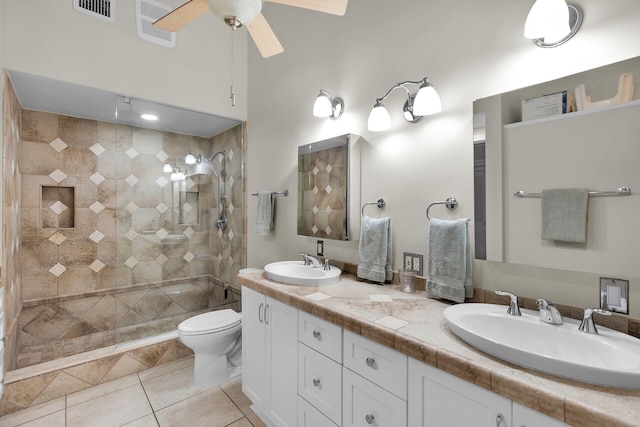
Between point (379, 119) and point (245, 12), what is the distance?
35.6 inches

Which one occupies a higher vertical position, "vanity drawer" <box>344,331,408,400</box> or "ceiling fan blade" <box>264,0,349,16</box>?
"ceiling fan blade" <box>264,0,349,16</box>

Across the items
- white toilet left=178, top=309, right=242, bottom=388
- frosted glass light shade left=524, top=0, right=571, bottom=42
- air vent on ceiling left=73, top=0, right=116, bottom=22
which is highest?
air vent on ceiling left=73, top=0, right=116, bottom=22

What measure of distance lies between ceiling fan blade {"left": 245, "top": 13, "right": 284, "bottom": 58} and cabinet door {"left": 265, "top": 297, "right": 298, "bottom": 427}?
1.41 metres

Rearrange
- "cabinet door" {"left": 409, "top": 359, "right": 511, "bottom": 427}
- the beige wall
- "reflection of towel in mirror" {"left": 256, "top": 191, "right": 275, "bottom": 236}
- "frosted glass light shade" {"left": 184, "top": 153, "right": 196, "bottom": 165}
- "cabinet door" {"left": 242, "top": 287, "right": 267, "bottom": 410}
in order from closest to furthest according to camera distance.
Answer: "cabinet door" {"left": 409, "top": 359, "right": 511, "bottom": 427}, the beige wall, "cabinet door" {"left": 242, "top": 287, "right": 267, "bottom": 410}, "reflection of towel in mirror" {"left": 256, "top": 191, "right": 275, "bottom": 236}, "frosted glass light shade" {"left": 184, "top": 153, "right": 196, "bottom": 165}

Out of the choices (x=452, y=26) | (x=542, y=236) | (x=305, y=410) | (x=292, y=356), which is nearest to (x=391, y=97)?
(x=452, y=26)

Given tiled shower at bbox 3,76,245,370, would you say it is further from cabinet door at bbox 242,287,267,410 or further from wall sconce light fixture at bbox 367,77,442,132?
wall sconce light fixture at bbox 367,77,442,132

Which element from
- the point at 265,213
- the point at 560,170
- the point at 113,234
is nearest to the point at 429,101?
the point at 560,170

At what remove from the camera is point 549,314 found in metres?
1.08

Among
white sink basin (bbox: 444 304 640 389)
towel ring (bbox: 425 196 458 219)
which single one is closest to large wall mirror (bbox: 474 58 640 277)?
towel ring (bbox: 425 196 458 219)

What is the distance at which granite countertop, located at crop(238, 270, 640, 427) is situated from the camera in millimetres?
698

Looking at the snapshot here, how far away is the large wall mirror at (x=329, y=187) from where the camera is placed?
2.01 meters

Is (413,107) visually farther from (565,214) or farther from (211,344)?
(211,344)

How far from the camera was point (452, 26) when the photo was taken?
1546 millimetres

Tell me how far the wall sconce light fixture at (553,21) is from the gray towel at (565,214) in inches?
24.0
